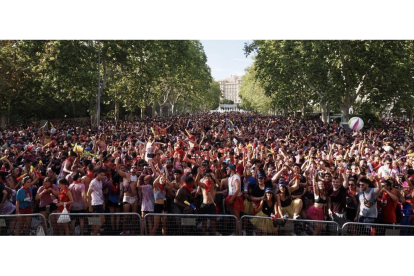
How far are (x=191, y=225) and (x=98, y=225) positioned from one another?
1.57m

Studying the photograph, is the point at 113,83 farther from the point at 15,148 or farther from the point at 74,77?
the point at 15,148

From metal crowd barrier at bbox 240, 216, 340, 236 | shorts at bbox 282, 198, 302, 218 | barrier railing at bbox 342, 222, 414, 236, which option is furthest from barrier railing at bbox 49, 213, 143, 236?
barrier railing at bbox 342, 222, 414, 236

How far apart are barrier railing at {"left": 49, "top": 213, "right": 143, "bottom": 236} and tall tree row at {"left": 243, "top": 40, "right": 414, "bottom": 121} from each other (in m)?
19.2

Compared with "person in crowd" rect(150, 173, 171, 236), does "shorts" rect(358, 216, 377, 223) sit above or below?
below

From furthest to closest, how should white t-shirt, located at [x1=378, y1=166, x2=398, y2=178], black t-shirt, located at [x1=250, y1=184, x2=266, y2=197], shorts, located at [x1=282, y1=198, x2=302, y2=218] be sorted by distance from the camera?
1. white t-shirt, located at [x1=378, y1=166, x2=398, y2=178]
2. black t-shirt, located at [x1=250, y1=184, x2=266, y2=197]
3. shorts, located at [x1=282, y1=198, x2=302, y2=218]

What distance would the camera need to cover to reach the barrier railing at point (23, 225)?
6.39 metres

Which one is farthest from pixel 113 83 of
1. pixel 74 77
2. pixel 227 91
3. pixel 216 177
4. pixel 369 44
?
pixel 227 91

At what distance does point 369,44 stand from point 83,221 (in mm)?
21446

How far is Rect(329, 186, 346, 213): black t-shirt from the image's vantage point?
276 inches

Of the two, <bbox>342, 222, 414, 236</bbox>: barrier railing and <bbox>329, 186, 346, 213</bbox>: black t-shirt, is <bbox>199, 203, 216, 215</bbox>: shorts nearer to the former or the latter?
<bbox>329, 186, 346, 213</bbox>: black t-shirt

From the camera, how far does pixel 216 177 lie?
27.5 ft

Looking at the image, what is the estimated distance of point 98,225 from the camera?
21.5 ft

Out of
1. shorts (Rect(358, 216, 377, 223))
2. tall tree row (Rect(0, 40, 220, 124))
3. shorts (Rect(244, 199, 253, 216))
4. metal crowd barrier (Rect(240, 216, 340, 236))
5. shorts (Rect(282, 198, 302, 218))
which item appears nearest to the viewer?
metal crowd barrier (Rect(240, 216, 340, 236))

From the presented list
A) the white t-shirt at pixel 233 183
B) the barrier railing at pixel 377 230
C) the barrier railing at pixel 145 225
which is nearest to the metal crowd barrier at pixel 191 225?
the barrier railing at pixel 145 225
